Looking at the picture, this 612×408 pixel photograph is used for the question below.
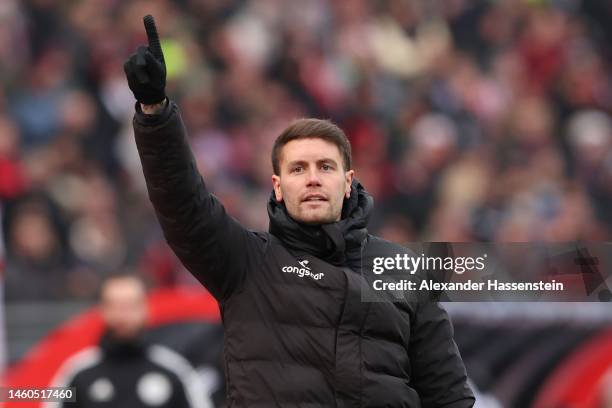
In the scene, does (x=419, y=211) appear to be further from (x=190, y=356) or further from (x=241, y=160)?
(x=190, y=356)

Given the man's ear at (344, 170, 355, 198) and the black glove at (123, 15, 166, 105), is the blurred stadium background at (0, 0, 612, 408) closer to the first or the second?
the man's ear at (344, 170, 355, 198)

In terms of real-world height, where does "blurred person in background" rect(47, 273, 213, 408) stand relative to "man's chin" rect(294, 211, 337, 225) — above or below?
above

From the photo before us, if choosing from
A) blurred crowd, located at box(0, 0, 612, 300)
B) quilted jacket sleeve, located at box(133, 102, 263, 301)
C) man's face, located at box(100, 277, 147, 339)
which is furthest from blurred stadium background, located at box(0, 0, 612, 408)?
quilted jacket sleeve, located at box(133, 102, 263, 301)

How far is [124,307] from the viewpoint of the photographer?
6.62 m

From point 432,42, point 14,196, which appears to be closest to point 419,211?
point 432,42

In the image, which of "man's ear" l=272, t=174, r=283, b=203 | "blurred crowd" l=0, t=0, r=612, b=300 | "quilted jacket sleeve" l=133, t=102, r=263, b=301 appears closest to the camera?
"quilted jacket sleeve" l=133, t=102, r=263, b=301

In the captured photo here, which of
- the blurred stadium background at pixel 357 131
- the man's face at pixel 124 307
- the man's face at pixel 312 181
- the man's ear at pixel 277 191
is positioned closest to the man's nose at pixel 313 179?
the man's face at pixel 312 181

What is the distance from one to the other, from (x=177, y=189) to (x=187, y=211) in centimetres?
7

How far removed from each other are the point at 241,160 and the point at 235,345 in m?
7.60

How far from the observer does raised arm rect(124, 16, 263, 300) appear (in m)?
3.41

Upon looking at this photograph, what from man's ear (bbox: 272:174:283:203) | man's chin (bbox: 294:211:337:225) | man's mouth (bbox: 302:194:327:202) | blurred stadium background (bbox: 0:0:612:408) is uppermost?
blurred stadium background (bbox: 0:0:612:408)

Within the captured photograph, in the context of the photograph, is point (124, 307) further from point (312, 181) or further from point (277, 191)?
point (312, 181)

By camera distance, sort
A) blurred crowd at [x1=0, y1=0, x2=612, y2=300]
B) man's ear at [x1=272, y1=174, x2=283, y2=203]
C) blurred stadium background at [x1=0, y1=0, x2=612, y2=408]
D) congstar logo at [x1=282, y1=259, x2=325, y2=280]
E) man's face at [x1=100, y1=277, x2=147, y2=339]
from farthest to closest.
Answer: blurred crowd at [x1=0, y1=0, x2=612, y2=300] → blurred stadium background at [x1=0, y1=0, x2=612, y2=408] → man's face at [x1=100, y1=277, x2=147, y2=339] → man's ear at [x1=272, y1=174, x2=283, y2=203] → congstar logo at [x1=282, y1=259, x2=325, y2=280]

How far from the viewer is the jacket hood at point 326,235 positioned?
12.2 ft
